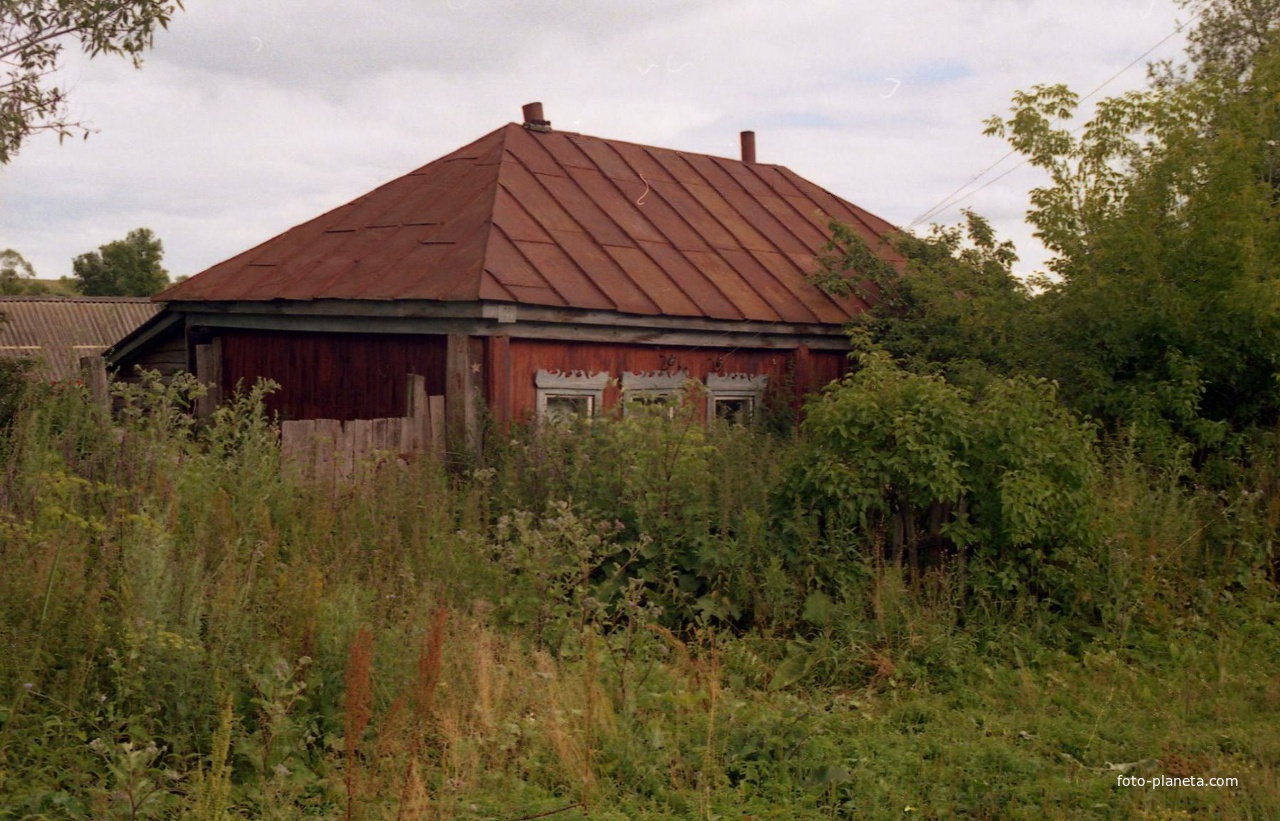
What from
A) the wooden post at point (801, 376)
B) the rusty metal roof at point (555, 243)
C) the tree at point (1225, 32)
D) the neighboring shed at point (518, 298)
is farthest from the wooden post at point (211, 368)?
the tree at point (1225, 32)

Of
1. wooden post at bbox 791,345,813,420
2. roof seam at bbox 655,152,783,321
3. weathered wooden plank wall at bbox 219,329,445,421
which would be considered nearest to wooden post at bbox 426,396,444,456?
weathered wooden plank wall at bbox 219,329,445,421

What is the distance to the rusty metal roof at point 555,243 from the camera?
39.4 feet

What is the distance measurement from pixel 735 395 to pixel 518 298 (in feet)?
12.2

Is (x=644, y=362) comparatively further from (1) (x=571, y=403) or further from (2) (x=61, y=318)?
(2) (x=61, y=318)

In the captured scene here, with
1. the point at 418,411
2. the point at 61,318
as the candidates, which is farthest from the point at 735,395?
the point at 61,318

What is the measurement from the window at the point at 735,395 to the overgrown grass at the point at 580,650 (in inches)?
180

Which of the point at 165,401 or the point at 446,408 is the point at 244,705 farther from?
the point at 446,408

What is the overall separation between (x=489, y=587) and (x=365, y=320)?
6.16 m

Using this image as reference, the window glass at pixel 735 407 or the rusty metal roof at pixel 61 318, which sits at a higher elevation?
the rusty metal roof at pixel 61 318

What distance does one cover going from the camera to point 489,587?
6.79 metres

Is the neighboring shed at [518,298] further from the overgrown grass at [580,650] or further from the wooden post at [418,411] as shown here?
the overgrown grass at [580,650]

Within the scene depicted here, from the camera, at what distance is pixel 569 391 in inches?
480

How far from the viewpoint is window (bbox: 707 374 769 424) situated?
44.8ft

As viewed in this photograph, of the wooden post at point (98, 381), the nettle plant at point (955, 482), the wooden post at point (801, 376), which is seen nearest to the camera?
the nettle plant at point (955, 482)
